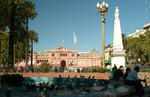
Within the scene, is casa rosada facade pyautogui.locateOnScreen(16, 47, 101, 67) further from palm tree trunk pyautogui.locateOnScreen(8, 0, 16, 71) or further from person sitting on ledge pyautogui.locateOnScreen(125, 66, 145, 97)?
person sitting on ledge pyautogui.locateOnScreen(125, 66, 145, 97)

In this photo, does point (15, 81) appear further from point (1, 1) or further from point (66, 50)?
point (66, 50)

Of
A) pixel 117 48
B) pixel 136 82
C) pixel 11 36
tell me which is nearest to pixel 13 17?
pixel 11 36

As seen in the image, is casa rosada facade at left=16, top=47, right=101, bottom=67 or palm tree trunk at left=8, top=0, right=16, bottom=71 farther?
casa rosada facade at left=16, top=47, right=101, bottom=67

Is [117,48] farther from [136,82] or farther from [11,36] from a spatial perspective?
[136,82]

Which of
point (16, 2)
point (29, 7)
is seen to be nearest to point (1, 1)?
point (16, 2)

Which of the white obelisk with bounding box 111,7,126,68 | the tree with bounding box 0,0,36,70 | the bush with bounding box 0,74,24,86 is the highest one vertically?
the tree with bounding box 0,0,36,70

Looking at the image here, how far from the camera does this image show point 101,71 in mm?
22531

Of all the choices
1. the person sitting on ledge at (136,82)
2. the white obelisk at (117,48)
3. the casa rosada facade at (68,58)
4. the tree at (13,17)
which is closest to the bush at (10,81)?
the person sitting on ledge at (136,82)

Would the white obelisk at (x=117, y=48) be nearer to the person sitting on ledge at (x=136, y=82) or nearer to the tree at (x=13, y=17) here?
the tree at (x=13, y=17)

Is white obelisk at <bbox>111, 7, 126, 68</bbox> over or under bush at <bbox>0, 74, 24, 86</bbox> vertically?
over

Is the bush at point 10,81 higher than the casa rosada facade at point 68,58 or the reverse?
the reverse

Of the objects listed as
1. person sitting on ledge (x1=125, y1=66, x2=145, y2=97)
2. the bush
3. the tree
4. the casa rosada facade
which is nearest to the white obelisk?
the tree

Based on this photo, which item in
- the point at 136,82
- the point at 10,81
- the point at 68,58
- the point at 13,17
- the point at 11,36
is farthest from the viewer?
the point at 68,58

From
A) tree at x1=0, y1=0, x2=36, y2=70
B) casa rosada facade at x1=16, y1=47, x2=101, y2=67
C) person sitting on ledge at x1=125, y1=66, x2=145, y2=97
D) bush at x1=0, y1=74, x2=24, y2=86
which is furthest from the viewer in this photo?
casa rosada facade at x1=16, y1=47, x2=101, y2=67
